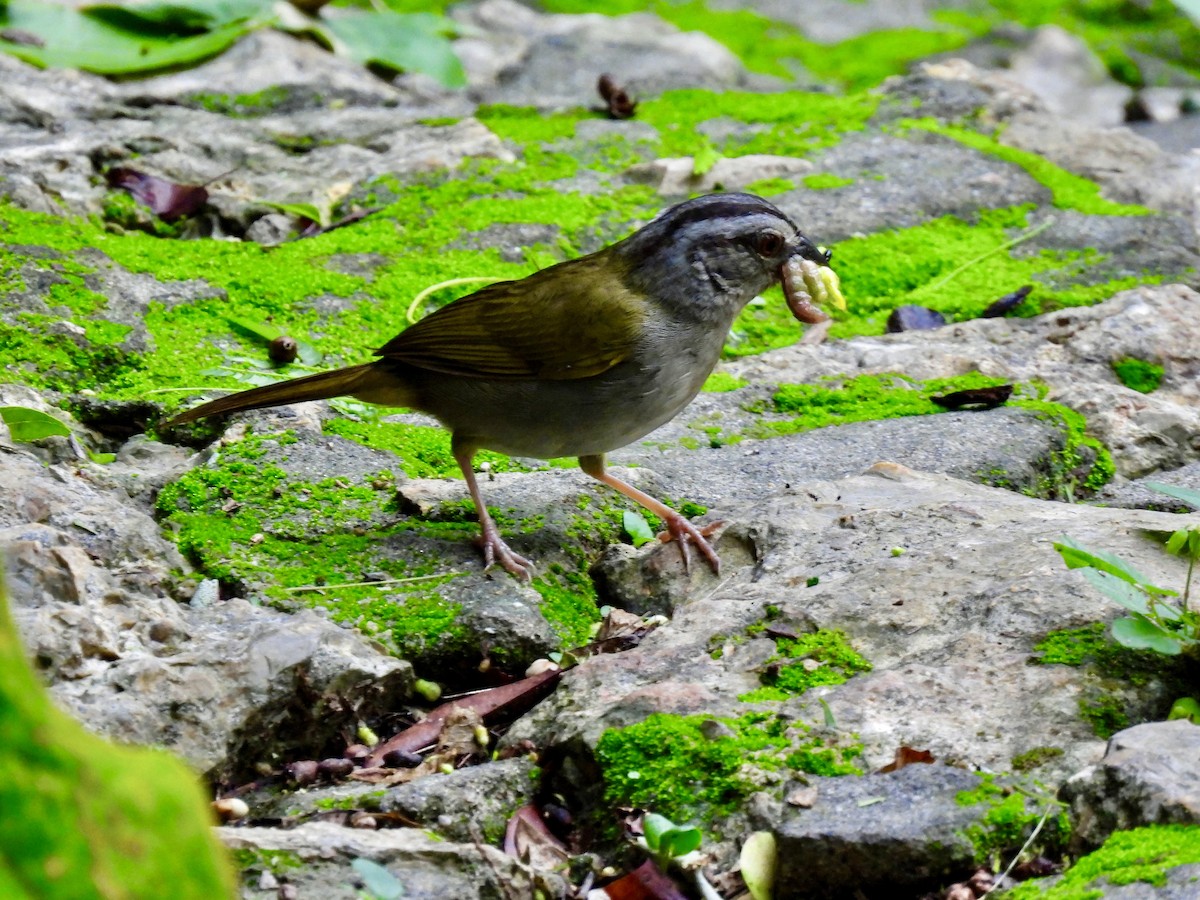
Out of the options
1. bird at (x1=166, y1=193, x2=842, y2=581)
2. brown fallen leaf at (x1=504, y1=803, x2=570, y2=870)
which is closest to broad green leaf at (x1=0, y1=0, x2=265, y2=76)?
bird at (x1=166, y1=193, x2=842, y2=581)

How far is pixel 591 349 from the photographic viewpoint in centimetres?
411

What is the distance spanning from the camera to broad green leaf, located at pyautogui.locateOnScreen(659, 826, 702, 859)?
8.30ft

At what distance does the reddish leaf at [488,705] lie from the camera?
10.5ft

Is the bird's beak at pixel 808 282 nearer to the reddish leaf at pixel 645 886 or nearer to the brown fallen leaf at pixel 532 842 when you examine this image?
the brown fallen leaf at pixel 532 842

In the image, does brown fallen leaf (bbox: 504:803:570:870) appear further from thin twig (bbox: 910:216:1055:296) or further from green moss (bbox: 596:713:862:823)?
thin twig (bbox: 910:216:1055:296)

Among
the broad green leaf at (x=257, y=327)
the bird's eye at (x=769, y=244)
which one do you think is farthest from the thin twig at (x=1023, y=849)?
the broad green leaf at (x=257, y=327)

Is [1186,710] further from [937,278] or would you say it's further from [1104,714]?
[937,278]

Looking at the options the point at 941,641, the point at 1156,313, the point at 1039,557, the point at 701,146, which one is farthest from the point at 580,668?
the point at 701,146

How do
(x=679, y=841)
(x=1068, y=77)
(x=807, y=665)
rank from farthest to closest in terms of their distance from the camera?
(x=1068, y=77)
(x=807, y=665)
(x=679, y=841)

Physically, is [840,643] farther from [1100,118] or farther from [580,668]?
[1100,118]

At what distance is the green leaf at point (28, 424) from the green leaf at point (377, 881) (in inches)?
78.7

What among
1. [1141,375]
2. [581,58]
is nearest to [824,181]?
[1141,375]

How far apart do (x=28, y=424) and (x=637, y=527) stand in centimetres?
177

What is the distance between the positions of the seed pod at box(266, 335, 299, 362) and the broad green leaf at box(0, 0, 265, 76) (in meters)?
3.16
